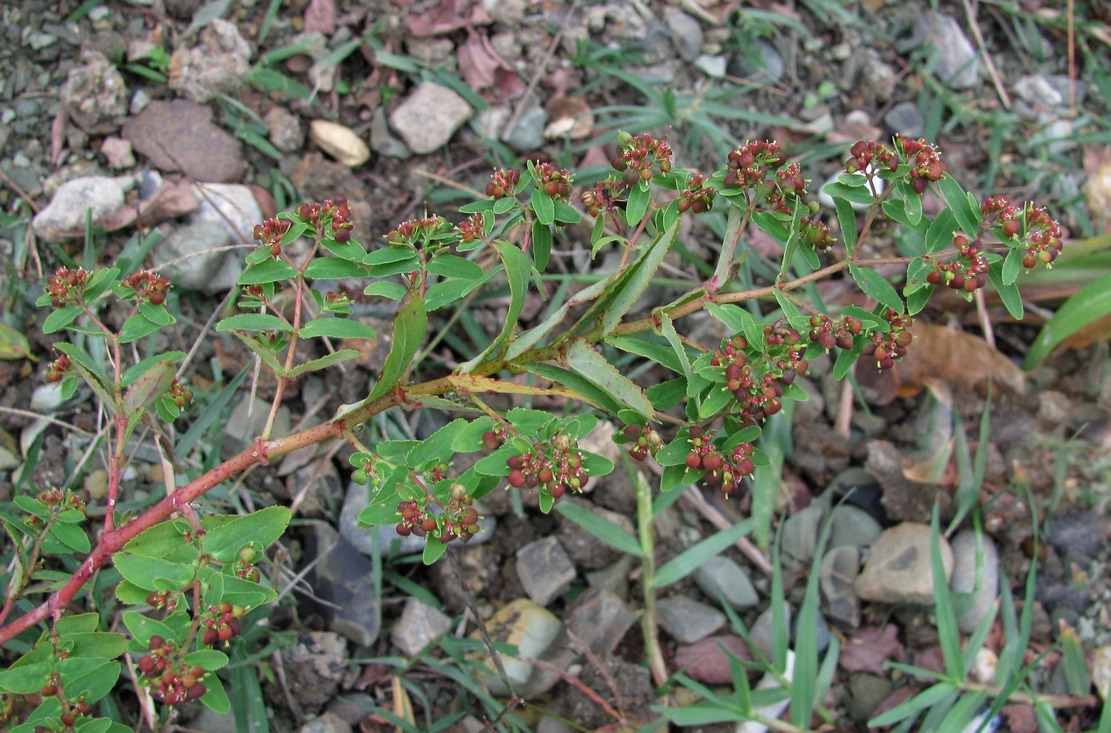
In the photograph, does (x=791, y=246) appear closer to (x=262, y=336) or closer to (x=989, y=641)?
(x=262, y=336)

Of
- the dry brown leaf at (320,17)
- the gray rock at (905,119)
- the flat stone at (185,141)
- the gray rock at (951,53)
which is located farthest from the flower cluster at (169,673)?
the gray rock at (951,53)

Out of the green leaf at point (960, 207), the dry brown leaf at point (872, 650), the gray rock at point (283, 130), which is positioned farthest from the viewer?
the gray rock at point (283, 130)

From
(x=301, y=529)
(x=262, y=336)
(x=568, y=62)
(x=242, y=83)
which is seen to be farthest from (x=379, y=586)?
(x=568, y=62)

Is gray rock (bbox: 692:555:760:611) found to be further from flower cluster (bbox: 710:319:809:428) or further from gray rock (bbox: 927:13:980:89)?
gray rock (bbox: 927:13:980:89)

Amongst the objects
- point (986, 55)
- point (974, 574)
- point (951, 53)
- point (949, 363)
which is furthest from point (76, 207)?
point (986, 55)

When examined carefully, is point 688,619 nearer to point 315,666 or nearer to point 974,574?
point 974,574

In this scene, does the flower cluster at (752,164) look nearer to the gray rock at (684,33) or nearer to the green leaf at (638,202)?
the green leaf at (638,202)
